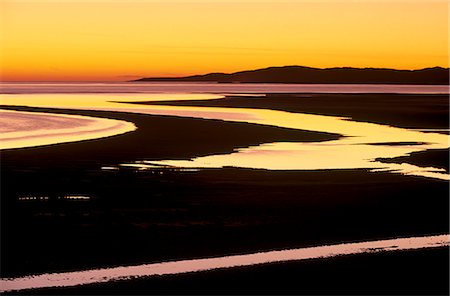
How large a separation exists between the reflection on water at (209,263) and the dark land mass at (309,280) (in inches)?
9.6

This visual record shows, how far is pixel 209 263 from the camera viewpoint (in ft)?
36.9

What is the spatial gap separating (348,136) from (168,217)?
19724 mm

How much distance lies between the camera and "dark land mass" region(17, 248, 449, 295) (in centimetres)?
983

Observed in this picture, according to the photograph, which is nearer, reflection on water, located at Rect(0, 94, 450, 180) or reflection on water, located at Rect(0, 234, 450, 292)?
reflection on water, located at Rect(0, 234, 450, 292)

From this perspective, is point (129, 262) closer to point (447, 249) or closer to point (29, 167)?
point (447, 249)

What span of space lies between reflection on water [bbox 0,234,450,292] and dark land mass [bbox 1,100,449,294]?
29cm

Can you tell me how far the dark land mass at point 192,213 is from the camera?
1165cm

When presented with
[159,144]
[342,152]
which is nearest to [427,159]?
[342,152]

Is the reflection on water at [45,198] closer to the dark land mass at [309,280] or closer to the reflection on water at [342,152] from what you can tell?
the reflection on water at [342,152]

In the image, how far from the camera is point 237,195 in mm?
16781

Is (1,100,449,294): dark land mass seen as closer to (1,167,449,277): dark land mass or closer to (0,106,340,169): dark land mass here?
(1,167,449,277): dark land mass

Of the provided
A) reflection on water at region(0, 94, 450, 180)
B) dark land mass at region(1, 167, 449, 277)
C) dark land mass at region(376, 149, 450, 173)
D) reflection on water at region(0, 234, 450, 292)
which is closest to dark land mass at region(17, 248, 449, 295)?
reflection on water at region(0, 234, 450, 292)

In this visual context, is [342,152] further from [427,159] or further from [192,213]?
[192,213]

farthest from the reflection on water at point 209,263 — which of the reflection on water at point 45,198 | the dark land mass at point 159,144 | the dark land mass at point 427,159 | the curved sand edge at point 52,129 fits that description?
the curved sand edge at point 52,129
